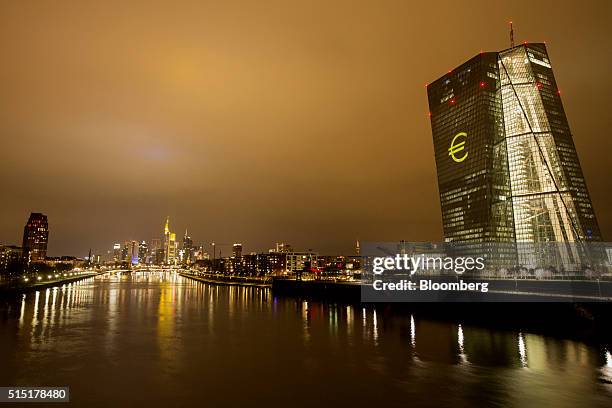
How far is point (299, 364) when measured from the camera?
27.2m

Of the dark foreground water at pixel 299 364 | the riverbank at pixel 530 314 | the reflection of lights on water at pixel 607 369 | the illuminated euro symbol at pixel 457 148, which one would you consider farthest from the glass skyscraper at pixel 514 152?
the reflection of lights on water at pixel 607 369

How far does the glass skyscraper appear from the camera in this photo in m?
84.4

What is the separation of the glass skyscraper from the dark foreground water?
184ft

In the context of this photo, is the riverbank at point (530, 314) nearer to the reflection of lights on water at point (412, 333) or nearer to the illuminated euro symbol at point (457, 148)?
the reflection of lights on water at point (412, 333)

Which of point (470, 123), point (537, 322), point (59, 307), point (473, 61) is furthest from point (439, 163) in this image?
point (59, 307)

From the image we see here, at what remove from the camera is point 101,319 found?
48062mm

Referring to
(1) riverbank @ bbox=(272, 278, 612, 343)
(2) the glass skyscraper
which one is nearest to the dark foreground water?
(1) riverbank @ bbox=(272, 278, 612, 343)

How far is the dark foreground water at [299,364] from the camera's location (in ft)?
66.1

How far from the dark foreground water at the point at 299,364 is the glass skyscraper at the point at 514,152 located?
55.9 m

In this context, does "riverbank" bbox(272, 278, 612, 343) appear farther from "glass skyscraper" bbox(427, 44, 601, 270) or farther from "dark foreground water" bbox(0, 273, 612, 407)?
"glass skyscraper" bbox(427, 44, 601, 270)

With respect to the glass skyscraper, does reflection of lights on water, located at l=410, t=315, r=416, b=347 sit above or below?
below

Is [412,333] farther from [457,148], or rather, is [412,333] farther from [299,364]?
[457,148]

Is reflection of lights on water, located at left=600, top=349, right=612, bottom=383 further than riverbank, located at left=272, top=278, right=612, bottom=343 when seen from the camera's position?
No

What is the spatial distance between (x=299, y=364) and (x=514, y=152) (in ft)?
265
